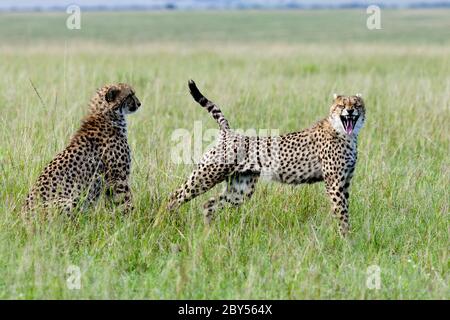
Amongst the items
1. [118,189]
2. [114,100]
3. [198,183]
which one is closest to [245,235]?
[198,183]

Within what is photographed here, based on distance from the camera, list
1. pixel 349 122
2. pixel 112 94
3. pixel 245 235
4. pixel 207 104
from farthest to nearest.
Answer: pixel 207 104 < pixel 112 94 < pixel 349 122 < pixel 245 235

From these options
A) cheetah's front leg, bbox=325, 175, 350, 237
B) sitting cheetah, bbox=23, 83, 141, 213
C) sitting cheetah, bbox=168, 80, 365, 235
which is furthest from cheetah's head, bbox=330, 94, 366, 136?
sitting cheetah, bbox=23, 83, 141, 213

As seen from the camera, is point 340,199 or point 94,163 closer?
point 94,163

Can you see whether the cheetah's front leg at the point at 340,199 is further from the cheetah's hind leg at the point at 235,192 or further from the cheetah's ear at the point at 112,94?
the cheetah's ear at the point at 112,94

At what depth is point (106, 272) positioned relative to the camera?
3.84 meters

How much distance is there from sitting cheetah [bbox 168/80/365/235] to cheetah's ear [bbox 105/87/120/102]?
1.39 feet

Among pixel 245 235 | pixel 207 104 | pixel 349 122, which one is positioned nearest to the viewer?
pixel 245 235

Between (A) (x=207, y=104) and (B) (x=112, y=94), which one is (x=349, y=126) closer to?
(A) (x=207, y=104)

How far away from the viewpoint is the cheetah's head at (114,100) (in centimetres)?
476

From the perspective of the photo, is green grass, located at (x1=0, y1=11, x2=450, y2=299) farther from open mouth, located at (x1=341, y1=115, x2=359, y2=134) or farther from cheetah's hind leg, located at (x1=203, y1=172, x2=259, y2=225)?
open mouth, located at (x1=341, y1=115, x2=359, y2=134)

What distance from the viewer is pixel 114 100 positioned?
15.7ft

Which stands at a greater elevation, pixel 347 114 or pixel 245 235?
pixel 347 114

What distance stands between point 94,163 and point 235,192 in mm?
893

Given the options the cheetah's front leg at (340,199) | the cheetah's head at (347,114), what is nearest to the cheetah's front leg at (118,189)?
the cheetah's front leg at (340,199)
